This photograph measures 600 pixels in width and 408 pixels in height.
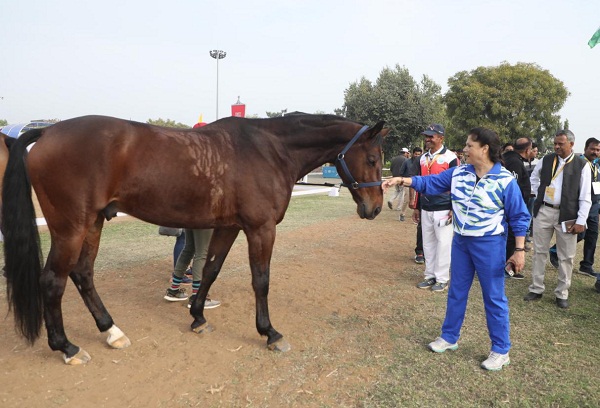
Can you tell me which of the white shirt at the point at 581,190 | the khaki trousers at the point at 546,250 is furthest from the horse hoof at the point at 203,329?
the white shirt at the point at 581,190

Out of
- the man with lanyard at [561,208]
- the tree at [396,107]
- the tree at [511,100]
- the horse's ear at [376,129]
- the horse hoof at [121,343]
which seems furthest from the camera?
the tree at [511,100]

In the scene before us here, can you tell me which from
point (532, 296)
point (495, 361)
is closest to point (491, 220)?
point (495, 361)

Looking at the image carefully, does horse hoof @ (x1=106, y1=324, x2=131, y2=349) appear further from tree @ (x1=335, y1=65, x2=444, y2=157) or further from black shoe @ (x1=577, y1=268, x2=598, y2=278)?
tree @ (x1=335, y1=65, x2=444, y2=157)

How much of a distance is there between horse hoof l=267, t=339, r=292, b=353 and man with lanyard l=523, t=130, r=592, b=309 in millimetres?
3285

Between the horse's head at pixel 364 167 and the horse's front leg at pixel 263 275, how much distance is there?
0.94 metres

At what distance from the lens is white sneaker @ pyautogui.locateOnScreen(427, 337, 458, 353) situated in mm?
3398

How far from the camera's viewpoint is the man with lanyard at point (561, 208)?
4574mm

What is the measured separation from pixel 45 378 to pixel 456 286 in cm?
341

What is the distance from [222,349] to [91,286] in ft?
4.42

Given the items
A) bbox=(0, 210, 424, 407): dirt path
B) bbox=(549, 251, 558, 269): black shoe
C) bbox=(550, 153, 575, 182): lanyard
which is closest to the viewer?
bbox=(0, 210, 424, 407): dirt path

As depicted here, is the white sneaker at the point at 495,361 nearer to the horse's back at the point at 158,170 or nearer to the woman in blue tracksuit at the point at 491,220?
the woman in blue tracksuit at the point at 491,220

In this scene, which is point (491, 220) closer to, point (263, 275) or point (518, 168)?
point (263, 275)

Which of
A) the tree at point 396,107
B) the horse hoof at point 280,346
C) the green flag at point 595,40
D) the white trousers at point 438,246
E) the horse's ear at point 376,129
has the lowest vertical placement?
the horse hoof at point 280,346

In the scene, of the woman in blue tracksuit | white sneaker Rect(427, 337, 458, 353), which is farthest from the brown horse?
white sneaker Rect(427, 337, 458, 353)
